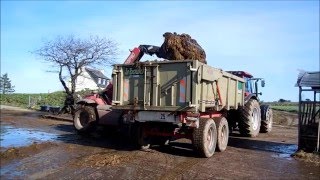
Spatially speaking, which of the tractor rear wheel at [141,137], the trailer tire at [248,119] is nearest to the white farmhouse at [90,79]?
the trailer tire at [248,119]

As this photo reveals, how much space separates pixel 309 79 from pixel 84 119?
7.96m

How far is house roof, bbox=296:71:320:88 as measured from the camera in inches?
415

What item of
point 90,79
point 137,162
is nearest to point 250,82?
point 137,162

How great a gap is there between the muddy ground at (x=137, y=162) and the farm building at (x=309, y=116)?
691mm

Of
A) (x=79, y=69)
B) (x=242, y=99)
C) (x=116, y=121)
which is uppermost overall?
(x=79, y=69)

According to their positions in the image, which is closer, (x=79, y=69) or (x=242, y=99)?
(x=242, y=99)

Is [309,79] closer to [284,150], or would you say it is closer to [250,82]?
[284,150]

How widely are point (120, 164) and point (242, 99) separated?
6461 mm

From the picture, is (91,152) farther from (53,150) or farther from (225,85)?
(225,85)

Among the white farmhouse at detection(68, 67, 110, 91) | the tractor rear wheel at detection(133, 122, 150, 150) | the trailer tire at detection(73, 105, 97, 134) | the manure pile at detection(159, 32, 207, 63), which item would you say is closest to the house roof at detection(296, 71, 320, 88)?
the manure pile at detection(159, 32, 207, 63)

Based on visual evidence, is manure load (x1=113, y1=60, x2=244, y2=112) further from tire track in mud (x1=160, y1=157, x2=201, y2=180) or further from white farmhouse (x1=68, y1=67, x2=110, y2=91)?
white farmhouse (x1=68, y1=67, x2=110, y2=91)

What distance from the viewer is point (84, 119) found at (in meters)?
13.8

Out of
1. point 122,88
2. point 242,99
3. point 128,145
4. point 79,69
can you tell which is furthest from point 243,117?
point 79,69

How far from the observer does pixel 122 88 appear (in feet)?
34.7
